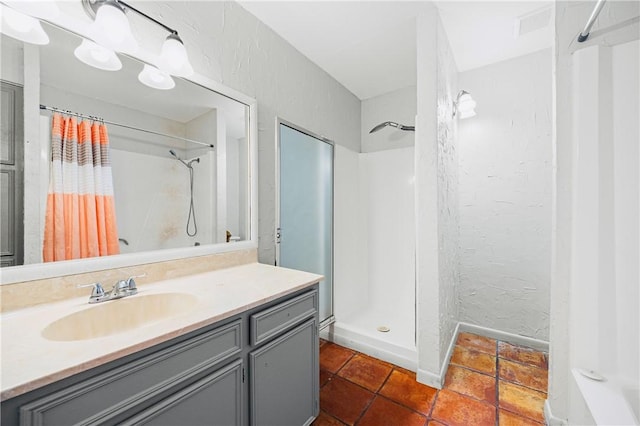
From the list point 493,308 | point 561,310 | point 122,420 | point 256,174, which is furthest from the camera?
point 493,308

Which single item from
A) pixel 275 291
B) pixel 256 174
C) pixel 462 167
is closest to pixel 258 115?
pixel 256 174

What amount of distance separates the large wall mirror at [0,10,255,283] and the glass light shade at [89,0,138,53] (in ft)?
0.33

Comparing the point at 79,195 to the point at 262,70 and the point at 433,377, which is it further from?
the point at 433,377

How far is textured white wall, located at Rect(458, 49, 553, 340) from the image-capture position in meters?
2.20

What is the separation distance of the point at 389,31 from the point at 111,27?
5.63 ft

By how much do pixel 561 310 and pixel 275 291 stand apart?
58.0 inches

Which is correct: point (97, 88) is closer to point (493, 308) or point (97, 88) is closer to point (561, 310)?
point (561, 310)

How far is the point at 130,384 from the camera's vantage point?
0.70 m

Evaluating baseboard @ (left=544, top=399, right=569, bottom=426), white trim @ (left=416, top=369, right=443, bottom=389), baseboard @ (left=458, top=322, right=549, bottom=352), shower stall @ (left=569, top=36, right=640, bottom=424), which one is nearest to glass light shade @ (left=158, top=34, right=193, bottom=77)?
shower stall @ (left=569, top=36, right=640, bottom=424)

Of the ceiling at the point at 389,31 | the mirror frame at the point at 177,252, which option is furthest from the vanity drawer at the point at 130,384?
the ceiling at the point at 389,31

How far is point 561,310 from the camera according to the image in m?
1.35

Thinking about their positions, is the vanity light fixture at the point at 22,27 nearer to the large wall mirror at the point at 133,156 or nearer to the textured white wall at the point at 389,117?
the large wall mirror at the point at 133,156

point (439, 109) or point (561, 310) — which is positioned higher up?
point (439, 109)

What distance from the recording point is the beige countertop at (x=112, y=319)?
1.93ft
